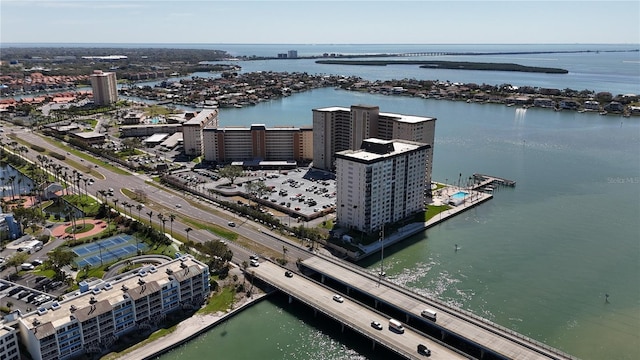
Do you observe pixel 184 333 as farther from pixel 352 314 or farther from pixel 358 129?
pixel 358 129

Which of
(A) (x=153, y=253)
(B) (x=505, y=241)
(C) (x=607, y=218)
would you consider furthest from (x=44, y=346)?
(C) (x=607, y=218)

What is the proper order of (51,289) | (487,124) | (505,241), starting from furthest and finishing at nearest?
(487,124), (505,241), (51,289)

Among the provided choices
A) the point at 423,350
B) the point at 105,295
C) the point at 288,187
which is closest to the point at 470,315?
the point at 423,350

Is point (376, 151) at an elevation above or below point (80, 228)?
above

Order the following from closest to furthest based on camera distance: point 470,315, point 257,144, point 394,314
Answer: point 470,315, point 394,314, point 257,144

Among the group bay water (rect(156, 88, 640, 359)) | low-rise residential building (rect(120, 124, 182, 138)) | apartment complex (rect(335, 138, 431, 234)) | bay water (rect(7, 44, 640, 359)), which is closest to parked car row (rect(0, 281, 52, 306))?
bay water (rect(7, 44, 640, 359))

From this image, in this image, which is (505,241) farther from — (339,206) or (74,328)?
(74,328)
